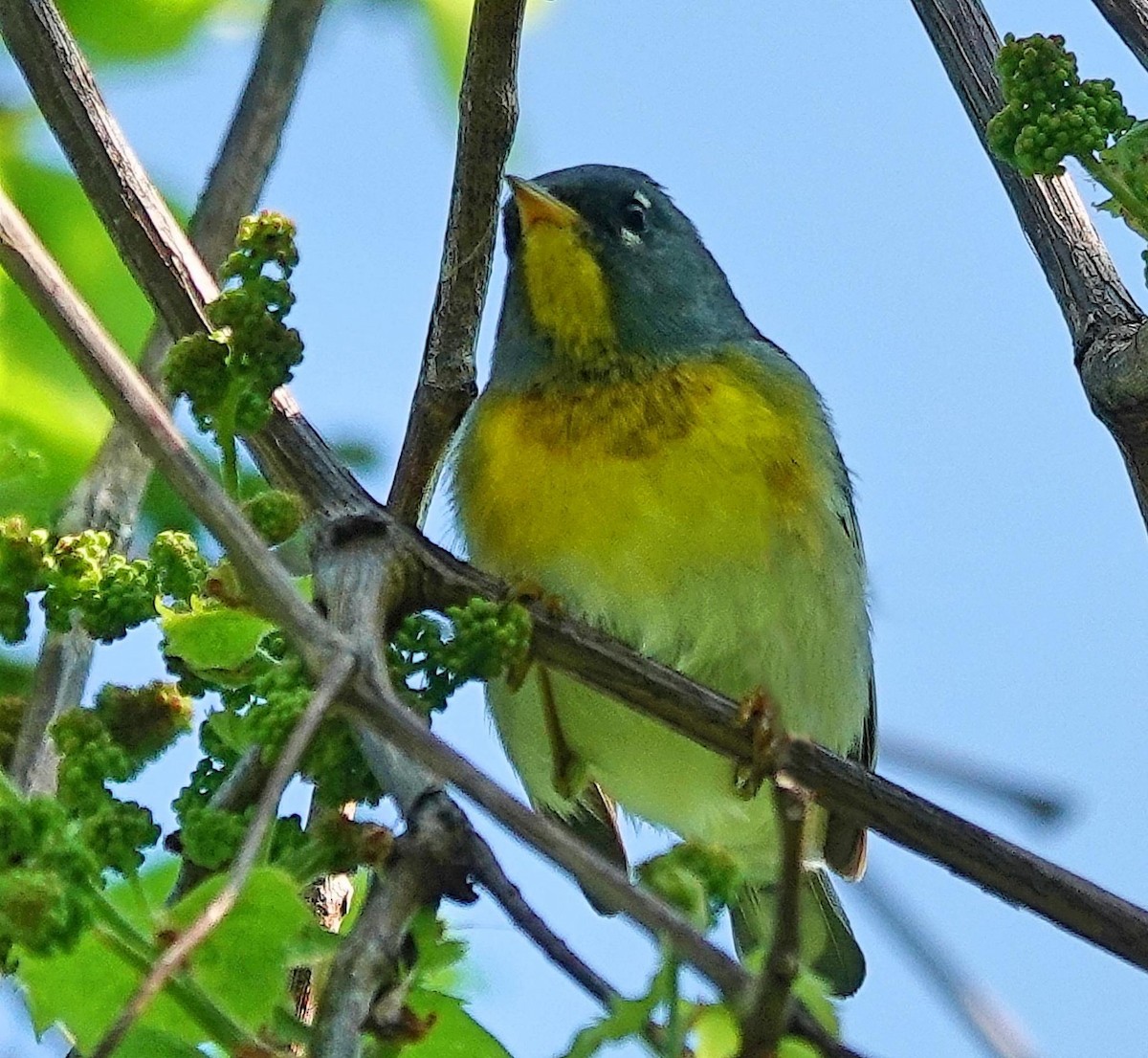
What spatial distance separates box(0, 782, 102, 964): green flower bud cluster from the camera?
3.54 feet

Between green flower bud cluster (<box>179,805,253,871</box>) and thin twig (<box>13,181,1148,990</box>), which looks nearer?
thin twig (<box>13,181,1148,990</box>)

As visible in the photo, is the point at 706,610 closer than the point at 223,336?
No

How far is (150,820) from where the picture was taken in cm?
137

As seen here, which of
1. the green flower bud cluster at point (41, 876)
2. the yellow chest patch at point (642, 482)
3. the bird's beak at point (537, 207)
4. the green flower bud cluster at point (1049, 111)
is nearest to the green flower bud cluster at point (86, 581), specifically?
the green flower bud cluster at point (41, 876)


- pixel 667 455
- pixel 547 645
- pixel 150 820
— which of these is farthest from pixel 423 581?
pixel 667 455

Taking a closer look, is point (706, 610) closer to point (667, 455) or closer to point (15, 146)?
point (667, 455)

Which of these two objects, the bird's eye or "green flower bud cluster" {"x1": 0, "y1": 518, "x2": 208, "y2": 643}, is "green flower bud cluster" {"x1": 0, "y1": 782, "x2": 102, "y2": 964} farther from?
the bird's eye

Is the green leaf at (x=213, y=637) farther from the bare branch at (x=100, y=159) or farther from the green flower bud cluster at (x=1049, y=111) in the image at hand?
the green flower bud cluster at (x=1049, y=111)

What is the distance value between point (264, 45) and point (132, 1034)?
1997mm

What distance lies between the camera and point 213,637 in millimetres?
1645

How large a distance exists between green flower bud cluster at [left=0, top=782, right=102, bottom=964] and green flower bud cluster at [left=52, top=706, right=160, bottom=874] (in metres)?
0.10

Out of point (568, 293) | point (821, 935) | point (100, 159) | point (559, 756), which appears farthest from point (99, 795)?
point (821, 935)

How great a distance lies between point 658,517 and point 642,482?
73 millimetres

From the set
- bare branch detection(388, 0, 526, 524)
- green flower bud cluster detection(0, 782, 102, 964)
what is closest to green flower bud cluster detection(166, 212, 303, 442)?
green flower bud cluster detection(0, 782, 102, 964)
